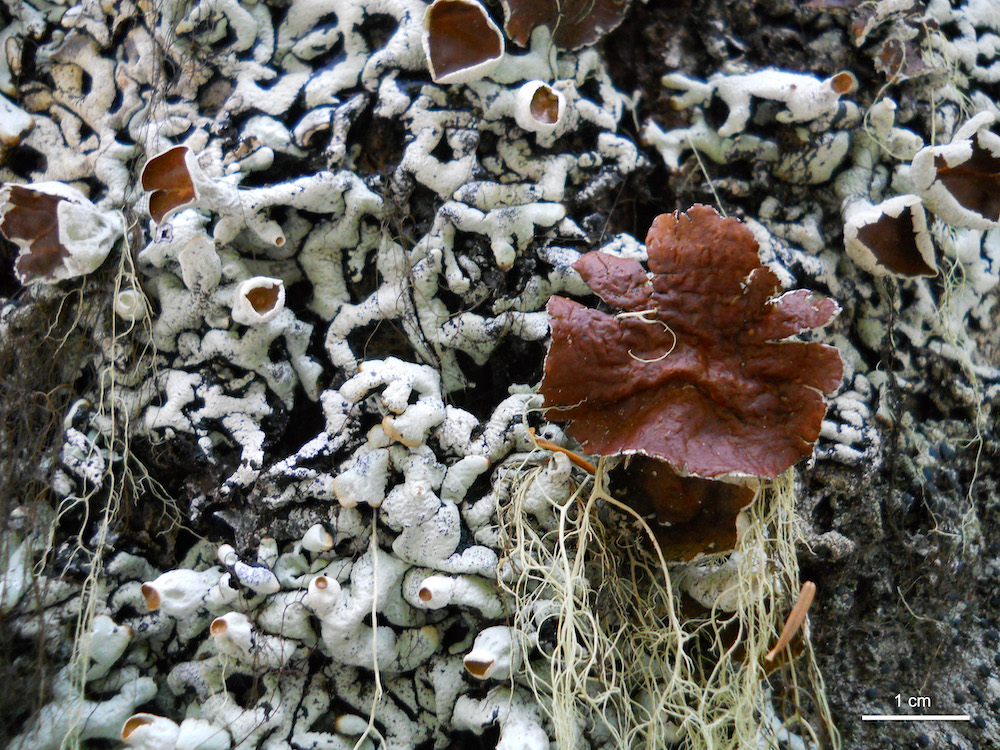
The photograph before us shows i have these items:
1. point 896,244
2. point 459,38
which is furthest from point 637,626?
point 459,38

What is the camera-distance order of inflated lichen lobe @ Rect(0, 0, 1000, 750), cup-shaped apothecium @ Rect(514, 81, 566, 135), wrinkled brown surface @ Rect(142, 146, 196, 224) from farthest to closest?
cup-shaped apothecium @ Rect(514, 81, 566, 135) → wrinkled brown surface @ Rect(142, 146, 196, 224) → inflated lichen lobe @ Rect(0, 0, 1000, 750)

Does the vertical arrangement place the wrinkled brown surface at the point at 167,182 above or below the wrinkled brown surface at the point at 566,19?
below

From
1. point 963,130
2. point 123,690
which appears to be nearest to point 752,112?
point 963,130

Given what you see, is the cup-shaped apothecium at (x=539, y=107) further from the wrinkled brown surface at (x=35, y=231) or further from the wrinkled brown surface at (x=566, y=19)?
the wrinkled brown surface at (x=35, y=231)

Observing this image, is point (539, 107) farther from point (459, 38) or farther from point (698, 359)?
point (698, 359)

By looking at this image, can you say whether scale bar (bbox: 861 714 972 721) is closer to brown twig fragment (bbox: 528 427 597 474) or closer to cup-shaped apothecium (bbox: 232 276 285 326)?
brown twig fragment (bbox: 528 427 597 474)

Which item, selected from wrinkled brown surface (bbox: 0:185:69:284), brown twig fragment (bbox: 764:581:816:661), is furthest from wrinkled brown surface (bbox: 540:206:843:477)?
wrinkled brown surface (bbox: 0:185:69:284)

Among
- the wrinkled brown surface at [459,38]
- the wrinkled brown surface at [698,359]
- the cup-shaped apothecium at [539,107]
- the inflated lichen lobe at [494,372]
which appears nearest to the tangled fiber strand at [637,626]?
the inflated lichen lobe at [494,372]
